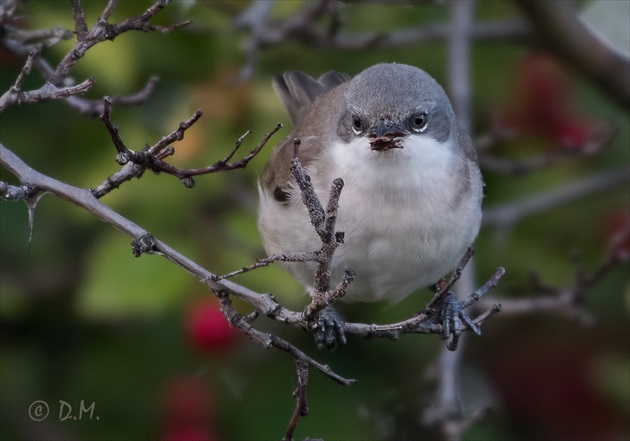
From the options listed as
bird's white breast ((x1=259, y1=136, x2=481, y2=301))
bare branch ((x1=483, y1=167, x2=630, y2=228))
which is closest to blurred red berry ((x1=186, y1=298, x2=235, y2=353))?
bird's white breast ((x1=259, y1=136, x2=481, y2=301))

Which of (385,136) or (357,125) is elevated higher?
(357,125)

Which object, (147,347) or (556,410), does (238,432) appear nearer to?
(147,347)

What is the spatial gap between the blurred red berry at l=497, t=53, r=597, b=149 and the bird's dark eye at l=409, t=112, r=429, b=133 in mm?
A: 1460

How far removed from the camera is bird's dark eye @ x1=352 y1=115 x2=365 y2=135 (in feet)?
11.1

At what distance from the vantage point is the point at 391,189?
333cm

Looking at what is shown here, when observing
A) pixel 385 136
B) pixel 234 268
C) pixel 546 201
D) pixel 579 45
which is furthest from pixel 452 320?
pixel 579 45

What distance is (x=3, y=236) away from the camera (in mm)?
4262

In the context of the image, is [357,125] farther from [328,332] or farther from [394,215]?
[328,332]

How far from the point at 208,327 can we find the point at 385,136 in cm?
113

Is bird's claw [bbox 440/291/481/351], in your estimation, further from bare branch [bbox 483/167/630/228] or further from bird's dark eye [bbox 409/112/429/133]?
bare branch [bbox 483/167/630/228]

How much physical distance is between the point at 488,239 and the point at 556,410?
0.93 metres

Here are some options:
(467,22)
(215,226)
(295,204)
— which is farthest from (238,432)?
(467,22)

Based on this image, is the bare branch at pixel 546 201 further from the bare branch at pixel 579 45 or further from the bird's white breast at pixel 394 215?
the bird's white breast at pixel 394 215

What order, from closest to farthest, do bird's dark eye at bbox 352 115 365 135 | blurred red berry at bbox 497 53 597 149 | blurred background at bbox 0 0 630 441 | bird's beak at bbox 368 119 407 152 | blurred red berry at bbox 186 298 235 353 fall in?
bird's beak at bbox 368 119 407 152 → bird's dark eye at bbox 352 115 365 135 → blurred red berry at bbox 186 298 235 353 → blurred background at bbox 0 0 630 441 → blurred red berry at bbox 497 53 597 149
